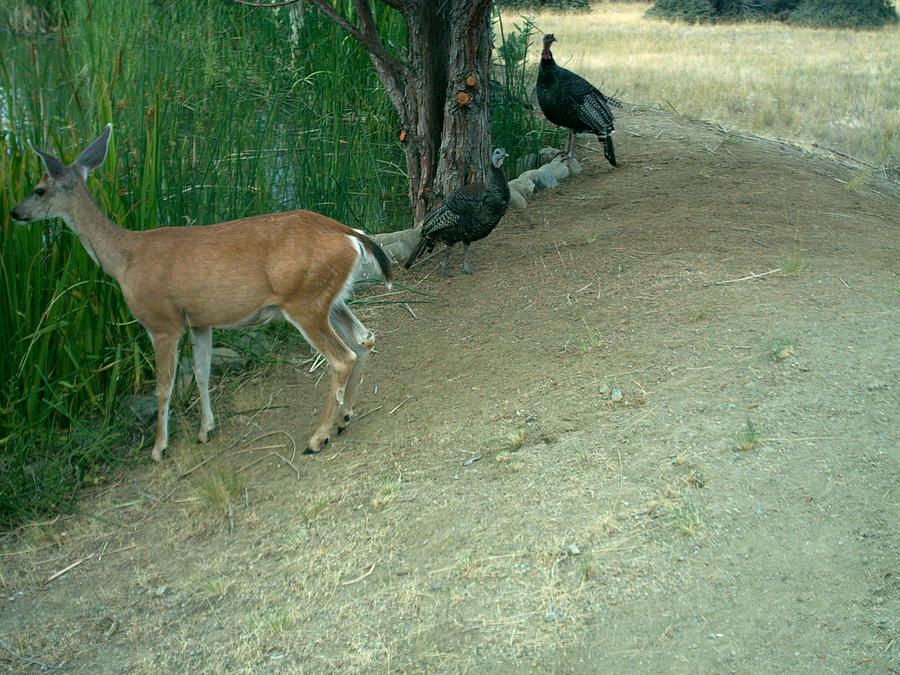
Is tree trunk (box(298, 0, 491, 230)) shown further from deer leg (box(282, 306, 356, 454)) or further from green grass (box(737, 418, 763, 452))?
green grass (box(737, 418, 763, 452))

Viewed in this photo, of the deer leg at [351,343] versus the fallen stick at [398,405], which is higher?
the deer leg at [351,343]

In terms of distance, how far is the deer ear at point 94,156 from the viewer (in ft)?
15.9

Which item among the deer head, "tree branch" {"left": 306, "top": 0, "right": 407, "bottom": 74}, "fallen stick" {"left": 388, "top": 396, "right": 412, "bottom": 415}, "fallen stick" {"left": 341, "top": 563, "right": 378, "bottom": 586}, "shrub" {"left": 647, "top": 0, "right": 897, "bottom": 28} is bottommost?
"shrub" {"left": 647, "top": 0, "right": 897, "bottom": 28}

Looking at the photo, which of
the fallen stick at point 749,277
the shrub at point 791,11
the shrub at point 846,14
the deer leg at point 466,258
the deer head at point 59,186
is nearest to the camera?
the deer head at point 59,186

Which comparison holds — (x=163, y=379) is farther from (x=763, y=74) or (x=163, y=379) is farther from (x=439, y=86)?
(x=763, y=74)

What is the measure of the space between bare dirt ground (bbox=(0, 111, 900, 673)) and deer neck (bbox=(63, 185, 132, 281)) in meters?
0.93

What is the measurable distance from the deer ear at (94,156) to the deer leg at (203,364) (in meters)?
0.90

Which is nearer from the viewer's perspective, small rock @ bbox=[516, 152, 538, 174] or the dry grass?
small rock @ bbox=[516, 152, 538, 174]

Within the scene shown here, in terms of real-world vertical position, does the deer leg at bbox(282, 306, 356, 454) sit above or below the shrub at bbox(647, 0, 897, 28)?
above

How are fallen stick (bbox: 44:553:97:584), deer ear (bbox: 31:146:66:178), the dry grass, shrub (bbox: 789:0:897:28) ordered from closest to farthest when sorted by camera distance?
fallen stick (bbox: 44:553:97:584) < deer ear (bbox: 31:146:66:178) < the dry grass < shrub (bbox: 789:0:897:28)

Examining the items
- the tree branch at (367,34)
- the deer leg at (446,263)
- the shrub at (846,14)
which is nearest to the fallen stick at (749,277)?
the deer leg at (446,263)

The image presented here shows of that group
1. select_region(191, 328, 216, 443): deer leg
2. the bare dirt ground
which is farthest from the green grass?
select_region(191, 328, 216, 443): deer leg

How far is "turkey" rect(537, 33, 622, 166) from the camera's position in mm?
8258

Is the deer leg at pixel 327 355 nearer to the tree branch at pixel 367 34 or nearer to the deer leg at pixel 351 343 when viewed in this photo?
the deer leg at pixel 351 343
